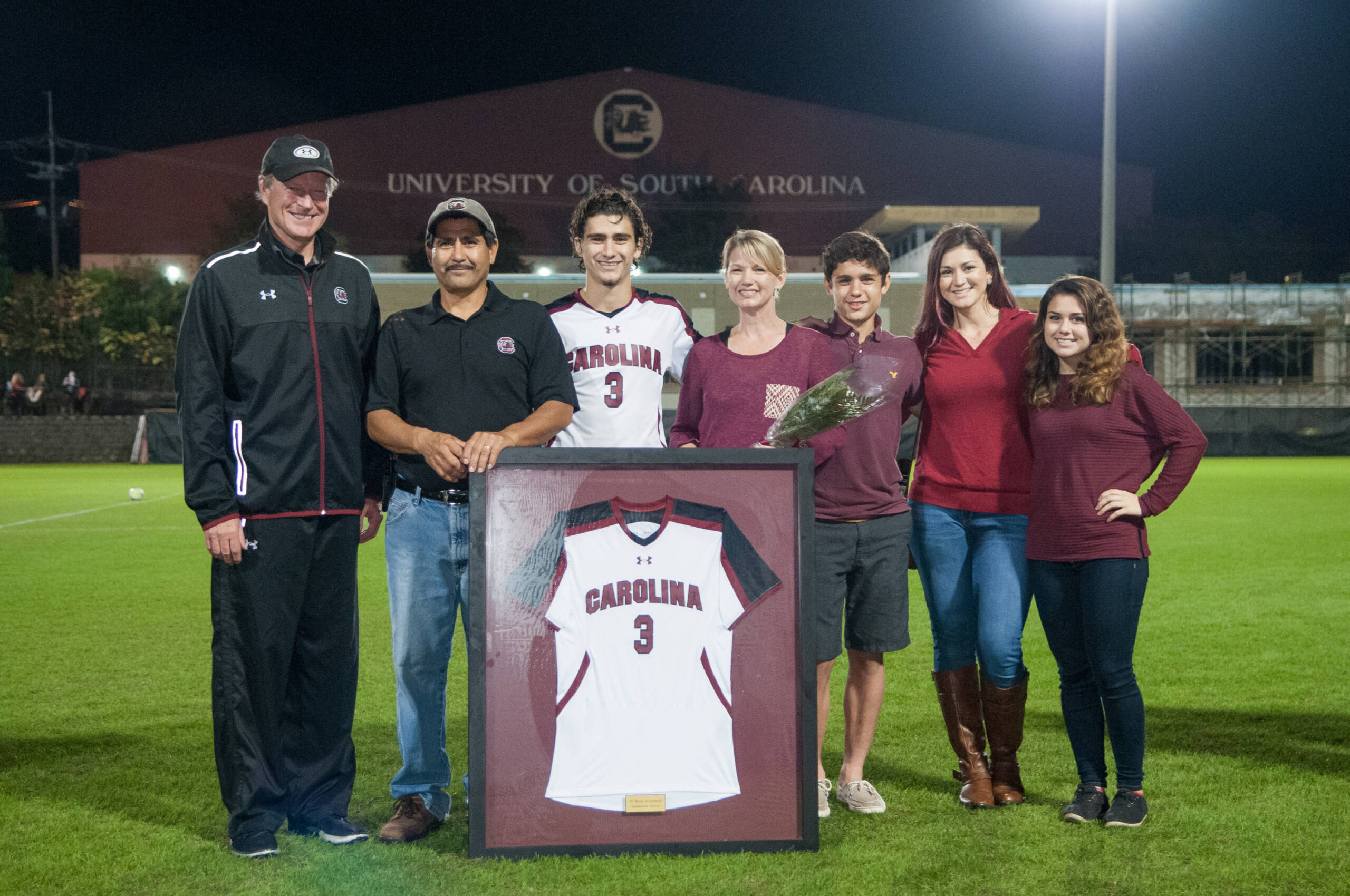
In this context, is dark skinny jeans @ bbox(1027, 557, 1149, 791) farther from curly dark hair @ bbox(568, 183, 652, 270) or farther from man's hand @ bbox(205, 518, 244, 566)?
man's hand @ bbox(205, 518, 244, 566)

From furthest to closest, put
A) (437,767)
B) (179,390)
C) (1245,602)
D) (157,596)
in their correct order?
(157,596) → (1245,602) → (437,767) → (179,390)

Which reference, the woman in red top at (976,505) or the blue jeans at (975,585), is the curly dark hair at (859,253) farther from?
the blue jeans at (975,585)

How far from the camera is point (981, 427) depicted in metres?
4.02

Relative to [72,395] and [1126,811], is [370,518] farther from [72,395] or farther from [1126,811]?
[72,395]

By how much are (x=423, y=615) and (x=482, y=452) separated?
2.49 feet

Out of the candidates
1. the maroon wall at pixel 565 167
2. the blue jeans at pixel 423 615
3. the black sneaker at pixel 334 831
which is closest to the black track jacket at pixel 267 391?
the blue jeans at pixel 423 615

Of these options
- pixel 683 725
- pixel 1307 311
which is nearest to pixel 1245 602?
pixel 683 725

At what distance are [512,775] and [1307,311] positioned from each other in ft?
150

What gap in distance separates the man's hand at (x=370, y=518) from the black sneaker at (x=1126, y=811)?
2766 mm

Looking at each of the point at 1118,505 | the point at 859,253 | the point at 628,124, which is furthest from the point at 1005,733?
the point at 628,124

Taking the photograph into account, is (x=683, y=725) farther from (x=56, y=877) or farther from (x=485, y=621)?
(x=56, y=877)

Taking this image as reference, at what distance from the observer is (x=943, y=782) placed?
14.2ft

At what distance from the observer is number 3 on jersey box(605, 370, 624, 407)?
4.19m

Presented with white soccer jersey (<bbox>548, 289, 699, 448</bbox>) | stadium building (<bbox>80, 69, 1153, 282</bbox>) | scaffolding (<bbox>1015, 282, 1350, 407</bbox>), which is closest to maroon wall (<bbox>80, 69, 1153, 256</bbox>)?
stadium building (<bbox>80, 69, 1153, 282</bbox>)
